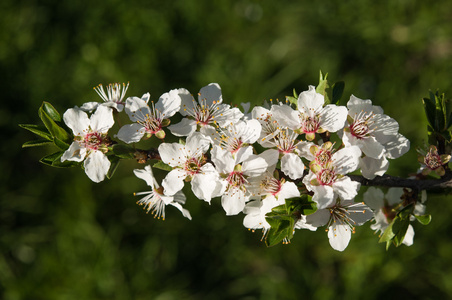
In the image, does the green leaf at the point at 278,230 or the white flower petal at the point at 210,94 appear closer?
the green leaf at the point at 278,230

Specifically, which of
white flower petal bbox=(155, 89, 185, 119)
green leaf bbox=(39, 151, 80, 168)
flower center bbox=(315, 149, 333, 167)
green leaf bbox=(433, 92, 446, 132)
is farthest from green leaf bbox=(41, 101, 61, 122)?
green leaf bbox=(433, 92, 446, 132)

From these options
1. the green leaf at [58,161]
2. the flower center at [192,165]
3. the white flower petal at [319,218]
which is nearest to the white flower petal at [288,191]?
the white flower petal at [319,218]

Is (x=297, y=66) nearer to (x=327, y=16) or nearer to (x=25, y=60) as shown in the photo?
(x=327, y=16)

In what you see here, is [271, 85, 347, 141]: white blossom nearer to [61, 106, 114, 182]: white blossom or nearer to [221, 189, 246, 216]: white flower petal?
[221, 189, 246, 216]: white flower petal

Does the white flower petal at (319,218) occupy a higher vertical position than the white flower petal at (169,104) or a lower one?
lower

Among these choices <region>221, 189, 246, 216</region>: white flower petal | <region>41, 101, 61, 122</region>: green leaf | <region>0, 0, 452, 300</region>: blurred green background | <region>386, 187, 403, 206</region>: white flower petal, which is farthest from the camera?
<region>0, 0, 452, 300</region>: blurred green background

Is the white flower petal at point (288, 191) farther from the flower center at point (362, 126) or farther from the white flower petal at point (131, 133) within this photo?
the white flower petal at point (131, 133)

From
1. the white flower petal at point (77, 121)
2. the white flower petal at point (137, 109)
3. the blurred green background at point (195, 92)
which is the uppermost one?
the white flower petal at point (77, 121)

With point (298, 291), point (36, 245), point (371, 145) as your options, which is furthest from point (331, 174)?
point (36, 245)
